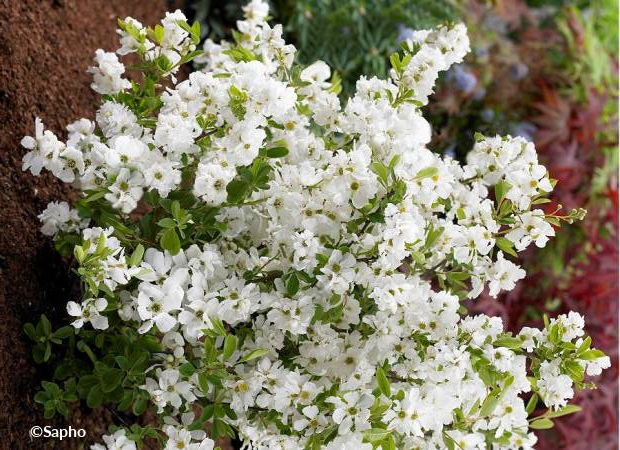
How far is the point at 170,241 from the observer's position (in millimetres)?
1115

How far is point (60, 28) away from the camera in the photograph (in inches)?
66.2

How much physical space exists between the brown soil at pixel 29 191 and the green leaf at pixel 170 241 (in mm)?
334

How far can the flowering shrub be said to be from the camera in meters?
1.08

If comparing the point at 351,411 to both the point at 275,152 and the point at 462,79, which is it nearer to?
the point at 275,152

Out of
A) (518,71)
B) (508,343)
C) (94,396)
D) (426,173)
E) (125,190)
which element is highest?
(518,71)

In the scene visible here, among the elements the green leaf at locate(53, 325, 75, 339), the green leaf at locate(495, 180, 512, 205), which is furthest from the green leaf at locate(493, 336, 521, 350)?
the green leaf at locate(53, 325, 75, 339)

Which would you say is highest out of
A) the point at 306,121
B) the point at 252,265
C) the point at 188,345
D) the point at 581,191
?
the point at 581,191

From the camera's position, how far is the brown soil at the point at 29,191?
1267mm

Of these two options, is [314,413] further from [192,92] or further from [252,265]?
[192,92]

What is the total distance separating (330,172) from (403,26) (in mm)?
1584

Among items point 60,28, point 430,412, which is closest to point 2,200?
point 60,28

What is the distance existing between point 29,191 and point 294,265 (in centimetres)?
58

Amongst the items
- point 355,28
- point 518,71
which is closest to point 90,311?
point 355,28

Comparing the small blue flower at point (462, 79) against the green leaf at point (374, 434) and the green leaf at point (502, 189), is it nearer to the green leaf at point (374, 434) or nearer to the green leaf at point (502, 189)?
the green leaf at point (502, 189)
